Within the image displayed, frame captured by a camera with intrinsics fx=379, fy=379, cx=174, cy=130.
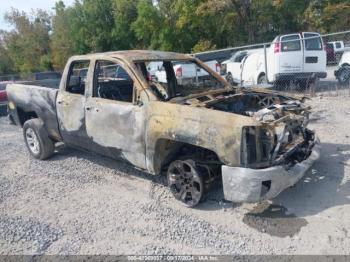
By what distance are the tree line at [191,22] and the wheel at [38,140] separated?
24439 millimetres

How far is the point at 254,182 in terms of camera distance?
158 inches

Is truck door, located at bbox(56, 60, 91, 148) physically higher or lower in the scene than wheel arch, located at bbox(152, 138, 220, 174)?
higher

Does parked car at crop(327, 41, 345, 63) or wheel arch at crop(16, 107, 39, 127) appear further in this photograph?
parked car at crop(327, 41, 345, 63)

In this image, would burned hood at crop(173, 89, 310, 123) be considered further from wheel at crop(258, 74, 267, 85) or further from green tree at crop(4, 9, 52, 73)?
green tree at crop(4, 9, 52, 73)

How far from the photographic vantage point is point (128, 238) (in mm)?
4098

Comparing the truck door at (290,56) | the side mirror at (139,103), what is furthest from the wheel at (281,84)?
the side mirror at (139,103)

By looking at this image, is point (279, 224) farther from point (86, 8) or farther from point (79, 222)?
point (86, 8)

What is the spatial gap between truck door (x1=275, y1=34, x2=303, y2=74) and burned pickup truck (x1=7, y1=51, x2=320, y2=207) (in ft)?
22.1

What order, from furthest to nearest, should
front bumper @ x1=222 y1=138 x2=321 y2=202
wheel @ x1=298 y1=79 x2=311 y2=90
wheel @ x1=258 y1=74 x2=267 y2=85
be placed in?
wheel @ x1=258 y1=74 x2=267 y2=85
wheel @ x1=298 y1=79 x2=311 y2=90
front bumper @ x1=222 y1=138 x2=321 y2=202

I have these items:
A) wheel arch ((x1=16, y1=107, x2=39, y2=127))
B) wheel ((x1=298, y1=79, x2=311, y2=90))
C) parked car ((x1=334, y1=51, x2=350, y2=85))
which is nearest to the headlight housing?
wheel arch ((x1=16, y1=107, x2=39, y2=127))

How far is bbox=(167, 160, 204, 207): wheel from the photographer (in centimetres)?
457

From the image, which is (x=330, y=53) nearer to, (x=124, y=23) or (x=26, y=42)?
(x=124, y=23)

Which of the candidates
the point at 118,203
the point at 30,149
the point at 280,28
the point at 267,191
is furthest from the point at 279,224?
the point at 280,28

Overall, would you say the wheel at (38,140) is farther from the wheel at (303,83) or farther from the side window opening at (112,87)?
the wheel at (303,83)
